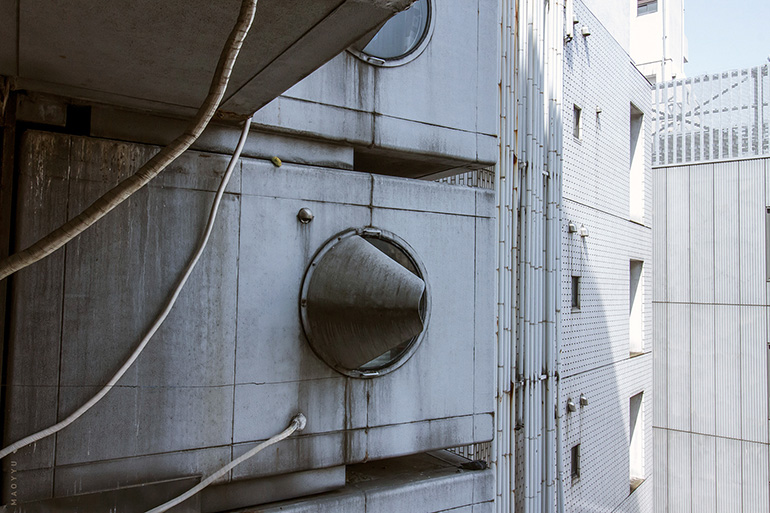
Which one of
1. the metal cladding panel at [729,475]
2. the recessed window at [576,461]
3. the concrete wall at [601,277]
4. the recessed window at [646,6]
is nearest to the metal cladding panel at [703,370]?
the metal cladding panel at [729,475]

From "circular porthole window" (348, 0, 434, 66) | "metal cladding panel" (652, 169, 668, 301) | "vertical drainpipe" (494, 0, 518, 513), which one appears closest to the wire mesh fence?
"vertical drainpipe" (494, 0, 518, 513)

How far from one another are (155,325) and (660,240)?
15.2m

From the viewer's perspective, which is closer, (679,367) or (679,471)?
(679,471)

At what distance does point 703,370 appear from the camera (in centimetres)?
1448

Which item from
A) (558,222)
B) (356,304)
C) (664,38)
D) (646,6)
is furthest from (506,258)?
(646,6)

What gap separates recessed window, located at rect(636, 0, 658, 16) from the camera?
26.3m

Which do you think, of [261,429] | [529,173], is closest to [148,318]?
[261,429]

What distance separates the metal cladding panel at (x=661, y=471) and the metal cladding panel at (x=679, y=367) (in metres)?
0.44

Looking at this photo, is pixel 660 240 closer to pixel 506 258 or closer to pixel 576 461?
pixel 576 461

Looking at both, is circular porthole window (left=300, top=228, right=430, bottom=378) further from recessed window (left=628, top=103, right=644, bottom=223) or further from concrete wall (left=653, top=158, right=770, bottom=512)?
concrete wall (left=653, top=158, right=770, bottom=512)

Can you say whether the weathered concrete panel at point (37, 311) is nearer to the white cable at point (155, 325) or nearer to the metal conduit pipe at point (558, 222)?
the white cable at point (155, 325)

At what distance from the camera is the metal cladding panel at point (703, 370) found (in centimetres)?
1427

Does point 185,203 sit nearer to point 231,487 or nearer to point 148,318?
point 148,318

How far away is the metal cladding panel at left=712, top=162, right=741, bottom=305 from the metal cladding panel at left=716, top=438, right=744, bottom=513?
3.68 m
